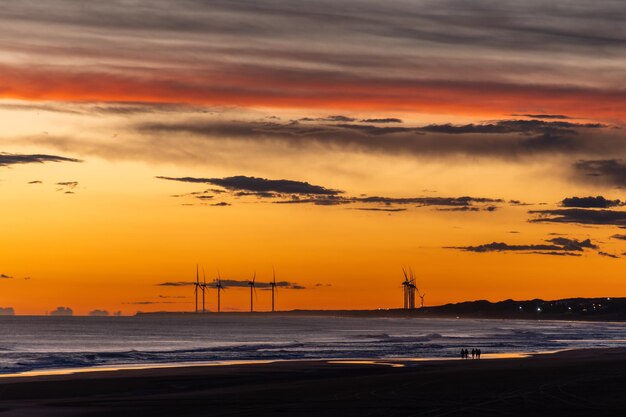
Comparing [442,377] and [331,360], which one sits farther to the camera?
[331,360]

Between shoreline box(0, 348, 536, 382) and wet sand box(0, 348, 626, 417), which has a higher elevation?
shoreline box(0, 348, 536, 382)

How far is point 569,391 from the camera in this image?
6309cm

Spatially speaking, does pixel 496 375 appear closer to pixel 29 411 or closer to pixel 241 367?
pixel 241 367

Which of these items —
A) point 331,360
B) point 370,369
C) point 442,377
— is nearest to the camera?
point 442,377

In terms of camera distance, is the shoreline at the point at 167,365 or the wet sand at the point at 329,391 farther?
the shoreline at the point at 167,365

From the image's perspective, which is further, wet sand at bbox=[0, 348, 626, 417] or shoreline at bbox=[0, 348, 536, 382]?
shoreline at bbox=[0, 348, 536, 382]

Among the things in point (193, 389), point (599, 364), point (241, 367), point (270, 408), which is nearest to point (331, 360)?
point (241, 367)

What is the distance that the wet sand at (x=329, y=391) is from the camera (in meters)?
52.6

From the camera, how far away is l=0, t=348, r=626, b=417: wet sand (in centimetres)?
5262

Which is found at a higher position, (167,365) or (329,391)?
(167,365)

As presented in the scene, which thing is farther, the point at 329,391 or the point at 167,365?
the point at 167,365

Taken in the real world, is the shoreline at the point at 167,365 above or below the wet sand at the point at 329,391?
above

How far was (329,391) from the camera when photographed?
211ft

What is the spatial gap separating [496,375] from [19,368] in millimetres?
44808
